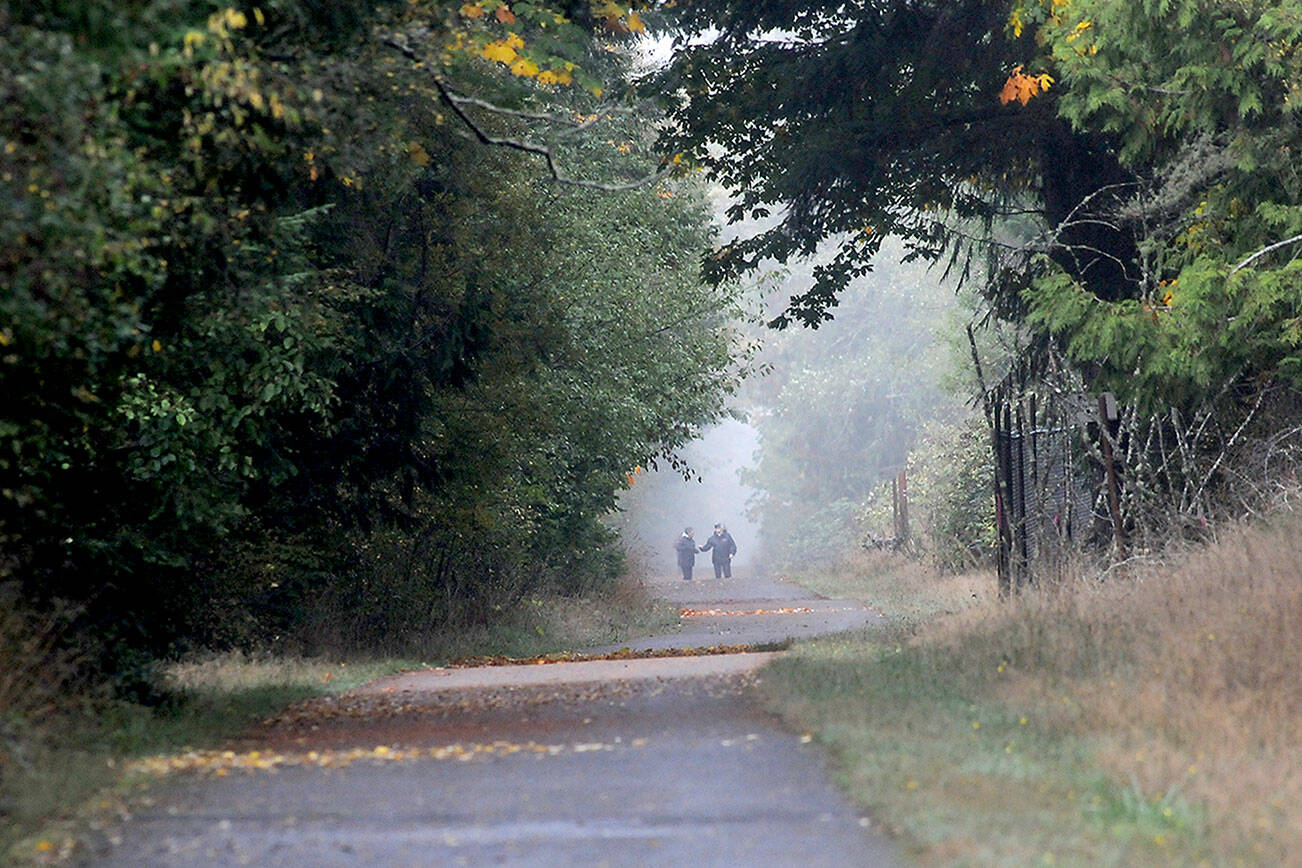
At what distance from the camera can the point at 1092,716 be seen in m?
9.15

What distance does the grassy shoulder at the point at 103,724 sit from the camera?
24.7 ft

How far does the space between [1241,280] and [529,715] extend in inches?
275

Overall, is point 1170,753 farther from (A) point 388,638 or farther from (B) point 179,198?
(A) point 388,638

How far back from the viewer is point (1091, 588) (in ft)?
44.7

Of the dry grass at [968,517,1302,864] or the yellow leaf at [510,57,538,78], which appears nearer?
the dry grass at [968,517,1302,864]

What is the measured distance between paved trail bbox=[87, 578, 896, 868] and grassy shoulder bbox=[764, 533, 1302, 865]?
39 centimetres

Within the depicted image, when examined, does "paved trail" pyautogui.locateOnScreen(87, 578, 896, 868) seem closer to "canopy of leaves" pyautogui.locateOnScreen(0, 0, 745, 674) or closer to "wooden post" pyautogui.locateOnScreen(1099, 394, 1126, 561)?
"canopy of leaves" pyautogui.locateOnScreen(0, 0, 745, 674)

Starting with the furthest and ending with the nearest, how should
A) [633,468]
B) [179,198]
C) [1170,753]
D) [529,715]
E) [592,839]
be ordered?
[633,468]
[529,715]
[179,198]
[1170,753]
[592,839]

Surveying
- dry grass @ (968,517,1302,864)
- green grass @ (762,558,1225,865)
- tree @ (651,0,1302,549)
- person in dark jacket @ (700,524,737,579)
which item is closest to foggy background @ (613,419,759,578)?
person in dark jacket @ (700,524,737,579)

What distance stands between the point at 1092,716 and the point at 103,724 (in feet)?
19.5

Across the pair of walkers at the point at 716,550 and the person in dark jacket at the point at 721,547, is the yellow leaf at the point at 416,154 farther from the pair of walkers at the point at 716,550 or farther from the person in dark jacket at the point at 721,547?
the person in dark jacket at the point at 721,547

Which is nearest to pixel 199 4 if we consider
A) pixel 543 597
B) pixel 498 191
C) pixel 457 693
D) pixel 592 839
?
pixel 592 839

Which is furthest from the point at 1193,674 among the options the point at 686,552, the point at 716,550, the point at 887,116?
the point at 686,552

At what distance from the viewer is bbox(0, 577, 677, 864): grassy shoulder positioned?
753 centimetres
